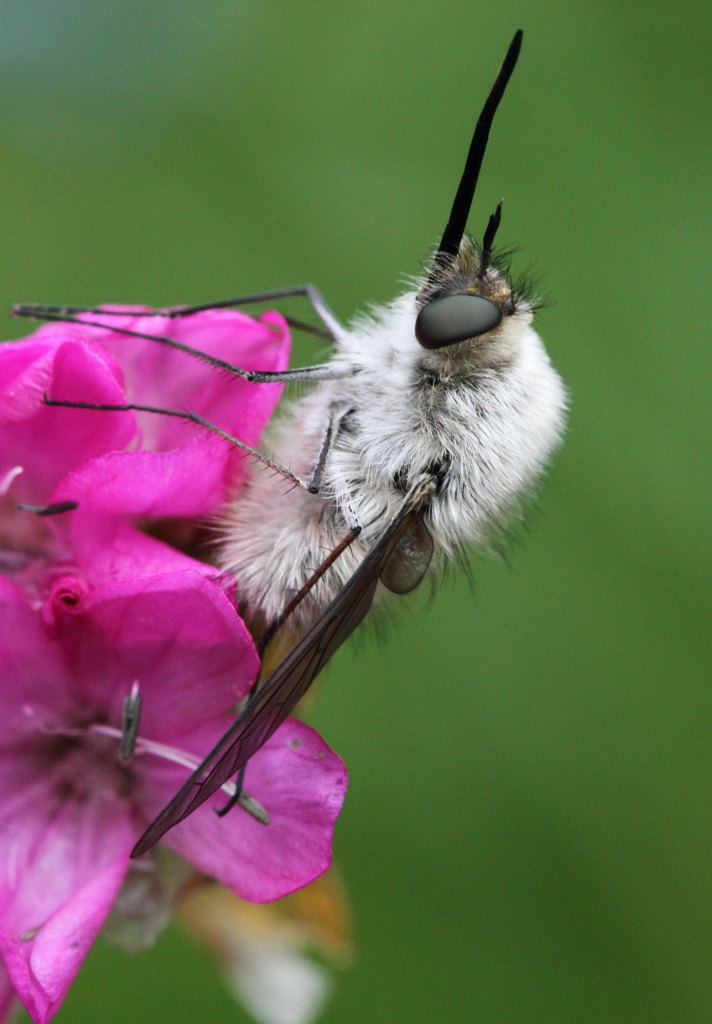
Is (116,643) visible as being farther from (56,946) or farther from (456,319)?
(456,319)

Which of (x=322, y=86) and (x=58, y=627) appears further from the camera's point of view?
(x=322, y=86)

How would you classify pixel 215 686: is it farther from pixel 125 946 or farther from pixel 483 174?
pixel 483 174

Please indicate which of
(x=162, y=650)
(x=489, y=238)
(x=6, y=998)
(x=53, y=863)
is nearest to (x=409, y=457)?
(x=489, y=238)

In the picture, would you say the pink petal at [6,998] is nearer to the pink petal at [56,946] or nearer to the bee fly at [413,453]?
the pink petal at [56,946]

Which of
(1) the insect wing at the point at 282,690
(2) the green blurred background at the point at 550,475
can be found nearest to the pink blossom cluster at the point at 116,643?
(1) the insect wing at the point at 282,690

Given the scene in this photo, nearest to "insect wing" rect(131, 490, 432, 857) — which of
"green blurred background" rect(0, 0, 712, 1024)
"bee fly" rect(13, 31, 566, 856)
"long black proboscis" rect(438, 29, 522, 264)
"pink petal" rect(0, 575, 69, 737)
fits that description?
"bee fly" rect(13, 31, 566, 856)

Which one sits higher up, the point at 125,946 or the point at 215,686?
the point at 215,686

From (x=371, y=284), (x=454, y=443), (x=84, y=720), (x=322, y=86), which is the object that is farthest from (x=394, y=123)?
(x=84, y=720)
